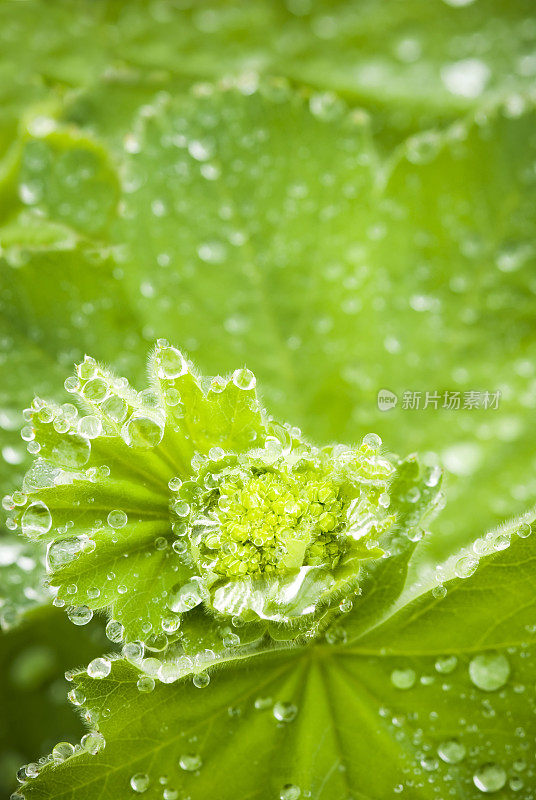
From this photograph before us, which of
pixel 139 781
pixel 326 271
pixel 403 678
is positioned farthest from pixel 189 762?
pixel 326 271

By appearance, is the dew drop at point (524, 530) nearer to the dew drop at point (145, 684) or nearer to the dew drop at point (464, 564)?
the dew drop at point (464, 564)

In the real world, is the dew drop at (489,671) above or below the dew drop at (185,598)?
below

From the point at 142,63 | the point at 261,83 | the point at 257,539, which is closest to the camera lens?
the point at 257,539

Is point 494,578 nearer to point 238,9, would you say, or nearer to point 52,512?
point 52,512

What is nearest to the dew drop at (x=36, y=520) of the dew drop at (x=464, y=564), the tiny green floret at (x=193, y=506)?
the tiny green floret at (x=193, y=506)

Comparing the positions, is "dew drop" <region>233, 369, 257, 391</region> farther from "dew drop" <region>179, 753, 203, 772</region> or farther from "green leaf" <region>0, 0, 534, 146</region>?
"green leaf" <region>0, 0, 534, 146</region>

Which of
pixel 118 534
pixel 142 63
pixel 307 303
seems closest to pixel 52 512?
pixel 118 534

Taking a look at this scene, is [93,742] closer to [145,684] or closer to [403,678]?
[145,684]
